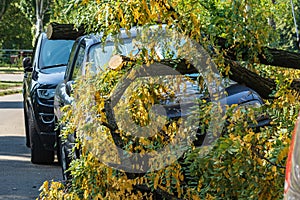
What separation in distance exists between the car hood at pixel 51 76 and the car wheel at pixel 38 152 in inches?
24.0

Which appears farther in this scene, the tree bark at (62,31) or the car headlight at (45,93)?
the car headlight at (45,93)

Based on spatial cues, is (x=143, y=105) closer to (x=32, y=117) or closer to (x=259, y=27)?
(x=259, y=27)

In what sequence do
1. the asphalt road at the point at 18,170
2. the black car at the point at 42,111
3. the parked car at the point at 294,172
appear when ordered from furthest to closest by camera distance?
the black car at the point at 42,111 → the asphalt road at the point at 18,170 → the parked car at the point at 294,172

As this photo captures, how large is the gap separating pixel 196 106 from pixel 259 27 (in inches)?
38.7

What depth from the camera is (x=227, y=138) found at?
5.32m

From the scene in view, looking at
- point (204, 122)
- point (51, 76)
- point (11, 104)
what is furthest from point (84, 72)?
point (11, 104)

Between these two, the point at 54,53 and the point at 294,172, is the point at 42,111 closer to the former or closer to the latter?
the point at 54,53

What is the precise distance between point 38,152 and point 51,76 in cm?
114

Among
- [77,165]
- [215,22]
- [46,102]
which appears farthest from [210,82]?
[46,102]

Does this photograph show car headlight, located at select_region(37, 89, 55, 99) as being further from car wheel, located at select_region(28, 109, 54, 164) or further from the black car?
car wheel, located at select_region(28, 109, 54, 164)

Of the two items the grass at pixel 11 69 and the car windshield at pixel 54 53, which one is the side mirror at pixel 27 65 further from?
the grass at pixel 11 69

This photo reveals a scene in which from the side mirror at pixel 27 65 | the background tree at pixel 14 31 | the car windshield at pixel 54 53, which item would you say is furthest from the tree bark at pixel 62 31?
the background tree at pixel 14 31

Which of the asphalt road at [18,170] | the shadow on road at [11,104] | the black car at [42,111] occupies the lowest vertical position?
the shadow on road at [11,104]

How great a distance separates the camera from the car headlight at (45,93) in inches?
433
